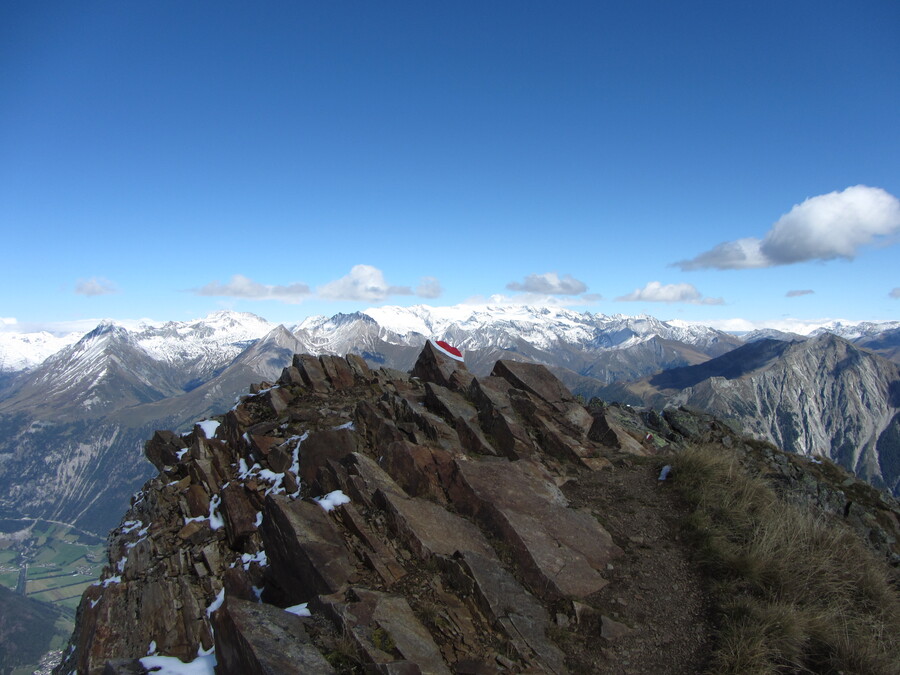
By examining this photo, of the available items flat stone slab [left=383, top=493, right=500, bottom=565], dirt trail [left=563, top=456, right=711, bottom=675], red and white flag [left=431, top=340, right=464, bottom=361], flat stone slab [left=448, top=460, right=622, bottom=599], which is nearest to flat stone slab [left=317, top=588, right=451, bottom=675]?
flat stone slab [left=383, top=493, right=500, bottom=565]

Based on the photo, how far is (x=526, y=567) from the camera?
1259cm

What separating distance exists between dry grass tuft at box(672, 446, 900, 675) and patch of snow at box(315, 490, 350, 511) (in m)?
11.0

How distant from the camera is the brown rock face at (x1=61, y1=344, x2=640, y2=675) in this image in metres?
9.83

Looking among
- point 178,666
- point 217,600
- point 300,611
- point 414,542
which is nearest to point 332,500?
point 414,542

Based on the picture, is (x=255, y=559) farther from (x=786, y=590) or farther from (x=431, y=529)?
(x=786, y=590)

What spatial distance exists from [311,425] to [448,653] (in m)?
16.2

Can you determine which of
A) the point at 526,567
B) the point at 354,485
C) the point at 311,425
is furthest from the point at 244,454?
the point at 526,567

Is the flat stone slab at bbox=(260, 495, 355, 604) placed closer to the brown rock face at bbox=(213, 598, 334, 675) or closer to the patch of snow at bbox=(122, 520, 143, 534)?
the brown rock face at bbox=(213, 598, 334, 675)

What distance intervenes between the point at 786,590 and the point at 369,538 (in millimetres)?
10712

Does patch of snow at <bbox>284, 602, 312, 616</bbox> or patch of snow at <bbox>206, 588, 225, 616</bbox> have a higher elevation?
patch of snow at <bbox>284, 602, 312, 616</bbox>

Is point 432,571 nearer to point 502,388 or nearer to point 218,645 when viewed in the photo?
point 218,645

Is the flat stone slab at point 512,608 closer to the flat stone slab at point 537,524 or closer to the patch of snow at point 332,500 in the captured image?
the flat stone slab at point 537,524

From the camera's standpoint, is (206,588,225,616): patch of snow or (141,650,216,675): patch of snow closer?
(141,650,216,675): patch of snow

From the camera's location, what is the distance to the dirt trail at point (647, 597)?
988 cm
